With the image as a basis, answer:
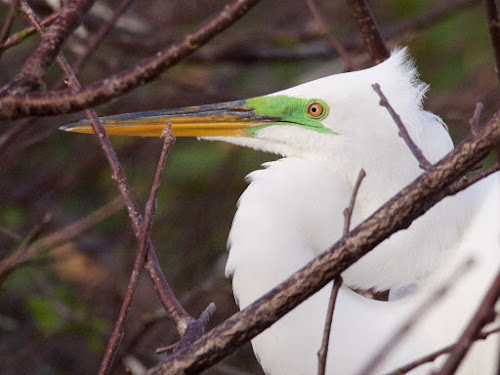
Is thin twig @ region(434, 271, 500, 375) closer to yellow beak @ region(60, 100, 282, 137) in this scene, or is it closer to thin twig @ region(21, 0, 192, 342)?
thin twig @ region(21, 0, 192, 342)

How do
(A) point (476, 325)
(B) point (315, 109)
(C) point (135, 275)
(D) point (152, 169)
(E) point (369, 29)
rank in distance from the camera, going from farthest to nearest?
(D) point (152, 169) < (E) point (369, 29) < (B) point (315, 109) < (C) point (135, 275) < (A) point (476, 325)

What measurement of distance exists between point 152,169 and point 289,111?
4.79ft

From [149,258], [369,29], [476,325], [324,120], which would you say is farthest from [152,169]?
[476,325]

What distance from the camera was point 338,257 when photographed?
0.92 m

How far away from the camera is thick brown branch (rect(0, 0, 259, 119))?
83 centimetres

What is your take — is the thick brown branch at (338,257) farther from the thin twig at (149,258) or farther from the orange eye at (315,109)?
the orange eye at (315,109)

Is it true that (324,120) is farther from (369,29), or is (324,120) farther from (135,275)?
(135,275)

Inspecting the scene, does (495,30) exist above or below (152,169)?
below

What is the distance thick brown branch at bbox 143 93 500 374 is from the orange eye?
0.76 metres

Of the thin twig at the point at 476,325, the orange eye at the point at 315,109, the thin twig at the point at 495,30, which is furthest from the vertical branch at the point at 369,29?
the thin twig at the point at 476,325

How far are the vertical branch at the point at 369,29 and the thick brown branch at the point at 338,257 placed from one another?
1.01 metres

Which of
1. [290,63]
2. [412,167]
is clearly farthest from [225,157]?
[412,167]

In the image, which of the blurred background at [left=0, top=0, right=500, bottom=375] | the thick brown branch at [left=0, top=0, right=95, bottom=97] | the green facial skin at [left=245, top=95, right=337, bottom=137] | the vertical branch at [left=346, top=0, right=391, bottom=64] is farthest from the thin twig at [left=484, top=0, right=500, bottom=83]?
the blurred background at [left=0, top=0, right=500, bottom=375]

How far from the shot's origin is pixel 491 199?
1.60m
